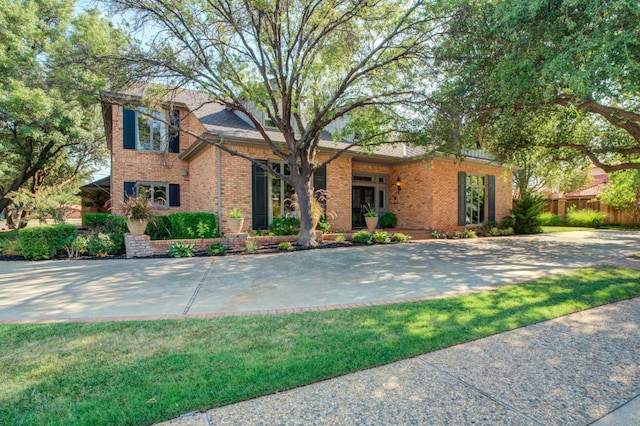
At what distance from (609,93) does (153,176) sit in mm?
15574

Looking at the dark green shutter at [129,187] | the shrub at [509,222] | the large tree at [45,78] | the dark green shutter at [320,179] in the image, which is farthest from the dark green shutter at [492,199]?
the dark green shutter at [129,187]

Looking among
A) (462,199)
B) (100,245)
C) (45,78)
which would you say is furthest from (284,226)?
(45,78)

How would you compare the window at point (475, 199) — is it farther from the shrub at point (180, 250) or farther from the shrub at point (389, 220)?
the shrub at point (180, 250)

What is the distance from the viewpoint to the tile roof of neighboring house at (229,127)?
1113 centimetres

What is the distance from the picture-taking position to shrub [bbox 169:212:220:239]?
32.8 ft

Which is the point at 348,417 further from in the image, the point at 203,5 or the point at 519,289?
the point at 203,5

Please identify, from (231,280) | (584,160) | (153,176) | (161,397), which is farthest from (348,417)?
(584,160)

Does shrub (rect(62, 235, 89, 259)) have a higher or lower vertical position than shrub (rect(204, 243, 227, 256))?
higher

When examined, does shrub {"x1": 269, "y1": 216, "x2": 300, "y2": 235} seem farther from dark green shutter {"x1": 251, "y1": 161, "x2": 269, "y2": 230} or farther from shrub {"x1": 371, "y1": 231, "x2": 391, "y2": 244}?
shrub {"x1": 371, "y1": 231, "x2": 391, "y2": 244}

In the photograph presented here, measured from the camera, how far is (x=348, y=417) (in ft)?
7.04

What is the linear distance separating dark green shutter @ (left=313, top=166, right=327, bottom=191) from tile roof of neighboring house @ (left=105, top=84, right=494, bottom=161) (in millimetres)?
1025

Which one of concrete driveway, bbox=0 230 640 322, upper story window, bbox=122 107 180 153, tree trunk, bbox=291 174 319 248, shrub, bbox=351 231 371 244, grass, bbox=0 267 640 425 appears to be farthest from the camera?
upper story window, bbox=122 107 180 153

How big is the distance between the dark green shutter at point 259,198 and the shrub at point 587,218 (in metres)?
21.8

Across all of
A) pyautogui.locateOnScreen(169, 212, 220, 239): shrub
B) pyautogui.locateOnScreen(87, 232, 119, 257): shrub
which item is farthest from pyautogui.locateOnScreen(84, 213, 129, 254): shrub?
pyautogui.locateOnScreen(169, 212, 220, 239): shrub
